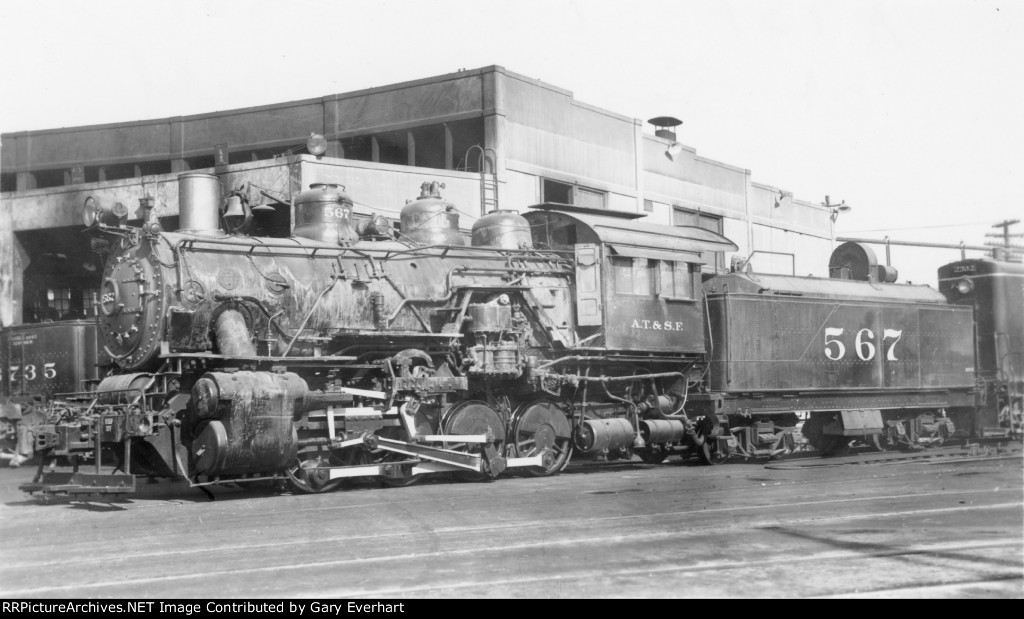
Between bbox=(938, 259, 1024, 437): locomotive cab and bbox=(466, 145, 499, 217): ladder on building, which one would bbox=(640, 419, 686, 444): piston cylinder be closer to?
bbox=(938, 259, 1024, 437): locomotive cab

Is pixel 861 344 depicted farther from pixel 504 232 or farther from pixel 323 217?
pixel 323 217

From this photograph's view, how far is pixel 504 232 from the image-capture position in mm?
15336

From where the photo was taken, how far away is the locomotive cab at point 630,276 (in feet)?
49.4

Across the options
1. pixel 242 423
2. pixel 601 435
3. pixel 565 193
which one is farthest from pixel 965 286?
pixel 242 423

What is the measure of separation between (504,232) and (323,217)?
9.43ft

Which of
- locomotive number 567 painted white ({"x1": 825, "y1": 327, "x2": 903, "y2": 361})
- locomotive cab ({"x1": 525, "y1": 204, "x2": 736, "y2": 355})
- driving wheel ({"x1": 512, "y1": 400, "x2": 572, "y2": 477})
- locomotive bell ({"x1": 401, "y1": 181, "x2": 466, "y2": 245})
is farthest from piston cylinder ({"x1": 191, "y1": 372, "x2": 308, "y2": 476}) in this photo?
locomotive number 567 painted white ({"x1": 825, "y1": 327, "x2": 903, "y2": 361})

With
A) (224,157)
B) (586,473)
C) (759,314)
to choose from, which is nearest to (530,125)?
(224,157)

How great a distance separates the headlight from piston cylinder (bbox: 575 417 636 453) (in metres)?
10.2

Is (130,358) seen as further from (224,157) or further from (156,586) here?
(224,157)

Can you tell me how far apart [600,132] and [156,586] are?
1026 inches

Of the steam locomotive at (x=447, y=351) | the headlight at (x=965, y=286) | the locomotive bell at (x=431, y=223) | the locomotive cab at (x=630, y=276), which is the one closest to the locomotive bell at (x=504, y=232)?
the steam locomotive at (x=447, y=351)

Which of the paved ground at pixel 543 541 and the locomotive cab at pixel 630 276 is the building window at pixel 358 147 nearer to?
the locomotive cab at pixel 630 276

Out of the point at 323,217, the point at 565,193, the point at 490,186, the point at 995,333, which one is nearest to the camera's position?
the point at 323,217

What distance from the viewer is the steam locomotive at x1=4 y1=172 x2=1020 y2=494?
11.7m
